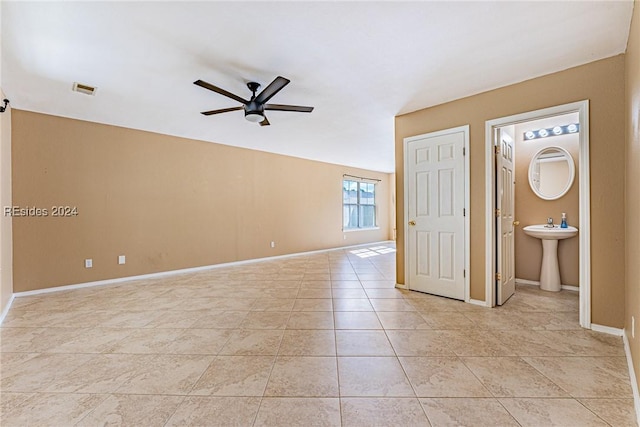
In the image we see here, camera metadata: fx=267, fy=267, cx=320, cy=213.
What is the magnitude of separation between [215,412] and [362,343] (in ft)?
3.95

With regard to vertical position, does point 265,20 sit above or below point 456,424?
above

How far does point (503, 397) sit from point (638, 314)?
3.10 feet

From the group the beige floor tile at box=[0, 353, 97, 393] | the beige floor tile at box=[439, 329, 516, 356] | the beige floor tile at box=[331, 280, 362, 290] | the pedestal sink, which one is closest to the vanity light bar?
the pedestal sink

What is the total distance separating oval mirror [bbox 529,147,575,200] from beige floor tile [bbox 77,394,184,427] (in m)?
4.97

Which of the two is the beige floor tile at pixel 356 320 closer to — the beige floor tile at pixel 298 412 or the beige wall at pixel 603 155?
the beige floor tile at pixel 298 412

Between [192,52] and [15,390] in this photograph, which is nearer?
[15,390]

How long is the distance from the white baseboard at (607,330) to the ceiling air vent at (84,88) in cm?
558

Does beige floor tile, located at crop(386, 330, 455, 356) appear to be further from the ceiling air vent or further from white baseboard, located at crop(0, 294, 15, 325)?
the ceiling air vent

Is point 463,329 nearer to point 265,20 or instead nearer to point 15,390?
point 265,20

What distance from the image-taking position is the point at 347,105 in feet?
11.4

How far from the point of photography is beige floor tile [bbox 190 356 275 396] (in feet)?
5.42

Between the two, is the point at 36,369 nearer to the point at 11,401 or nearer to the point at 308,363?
the point at 11,401

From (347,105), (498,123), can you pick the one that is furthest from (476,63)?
(347,105)

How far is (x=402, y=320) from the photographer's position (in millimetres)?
2691
